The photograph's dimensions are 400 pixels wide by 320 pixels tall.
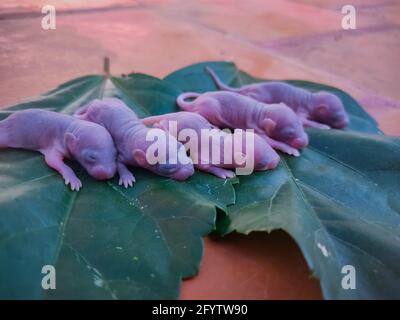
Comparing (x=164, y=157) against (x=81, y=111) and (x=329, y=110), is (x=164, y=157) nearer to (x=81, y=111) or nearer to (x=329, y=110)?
(x=81, y=111)

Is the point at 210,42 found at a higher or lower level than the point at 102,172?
higher

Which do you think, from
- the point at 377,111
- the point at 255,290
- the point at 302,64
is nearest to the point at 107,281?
the point at 255,290

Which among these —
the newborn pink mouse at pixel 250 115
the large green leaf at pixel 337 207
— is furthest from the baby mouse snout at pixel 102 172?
the newborn pink mouse at pixel 250 115

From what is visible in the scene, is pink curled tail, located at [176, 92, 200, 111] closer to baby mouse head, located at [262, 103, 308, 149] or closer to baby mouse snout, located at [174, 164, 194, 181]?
baby mouse head, located at [262, 103, 308, 149]

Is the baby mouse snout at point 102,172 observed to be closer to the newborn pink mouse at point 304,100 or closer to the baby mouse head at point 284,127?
the baby mouse head at point 284,127

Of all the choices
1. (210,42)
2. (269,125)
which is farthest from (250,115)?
(210,42)
